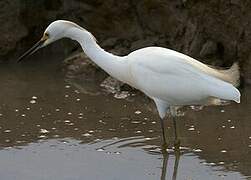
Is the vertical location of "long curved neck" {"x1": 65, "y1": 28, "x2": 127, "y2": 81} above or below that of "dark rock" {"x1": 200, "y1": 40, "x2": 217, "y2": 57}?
below

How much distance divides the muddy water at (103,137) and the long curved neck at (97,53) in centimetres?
67

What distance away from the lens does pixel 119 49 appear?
27.2ft

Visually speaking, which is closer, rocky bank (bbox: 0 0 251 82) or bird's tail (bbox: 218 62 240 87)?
bird's tail (bbox: 218 62 240 87)

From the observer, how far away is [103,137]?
630 centimetres

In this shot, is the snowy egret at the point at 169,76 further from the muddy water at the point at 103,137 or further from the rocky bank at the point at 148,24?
the rocky bank at the point at 148,24

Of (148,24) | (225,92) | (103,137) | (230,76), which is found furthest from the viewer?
(148,24)

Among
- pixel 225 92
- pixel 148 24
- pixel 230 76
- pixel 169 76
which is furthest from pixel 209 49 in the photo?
pixel 225 92

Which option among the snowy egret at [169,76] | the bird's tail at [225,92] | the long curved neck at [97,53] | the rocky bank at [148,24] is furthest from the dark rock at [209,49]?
the bird's tail at [225,92]

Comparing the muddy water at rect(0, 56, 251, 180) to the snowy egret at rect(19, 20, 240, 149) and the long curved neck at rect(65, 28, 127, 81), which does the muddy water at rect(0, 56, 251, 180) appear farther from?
the long curved neck at rect(65, 28, 127, 81)

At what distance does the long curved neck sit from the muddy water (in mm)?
674

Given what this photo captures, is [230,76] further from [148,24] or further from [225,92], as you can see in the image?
[148,24]

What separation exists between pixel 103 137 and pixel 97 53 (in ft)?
2.84

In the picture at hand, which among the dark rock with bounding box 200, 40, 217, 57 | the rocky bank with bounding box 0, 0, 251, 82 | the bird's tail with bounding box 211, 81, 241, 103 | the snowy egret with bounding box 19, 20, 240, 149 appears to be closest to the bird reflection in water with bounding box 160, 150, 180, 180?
the snowy egret with bounding box 19, 20, 240, 149

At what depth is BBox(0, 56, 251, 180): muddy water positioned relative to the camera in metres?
5.52
